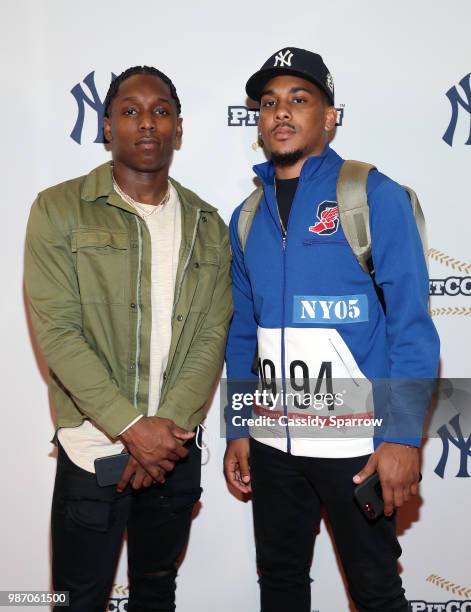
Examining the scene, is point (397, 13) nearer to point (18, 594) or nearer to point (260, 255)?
point (260, 255)

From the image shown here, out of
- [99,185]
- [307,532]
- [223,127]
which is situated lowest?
[307,532]

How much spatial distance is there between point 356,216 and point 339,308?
0.29 m

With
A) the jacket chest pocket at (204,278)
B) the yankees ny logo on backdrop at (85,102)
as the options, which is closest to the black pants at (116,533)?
the jacket chest pocket at (204,278)

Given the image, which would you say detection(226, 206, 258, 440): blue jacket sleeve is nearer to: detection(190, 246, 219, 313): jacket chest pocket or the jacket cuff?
detection(190, 246, 219, 313): jacket chest pocket

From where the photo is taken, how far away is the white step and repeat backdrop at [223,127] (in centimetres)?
251

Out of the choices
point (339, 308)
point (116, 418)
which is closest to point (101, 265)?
point (116, 418)

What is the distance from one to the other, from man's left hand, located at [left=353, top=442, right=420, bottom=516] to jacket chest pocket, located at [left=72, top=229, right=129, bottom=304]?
2.97ft

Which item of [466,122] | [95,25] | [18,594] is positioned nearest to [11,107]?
[95,25]

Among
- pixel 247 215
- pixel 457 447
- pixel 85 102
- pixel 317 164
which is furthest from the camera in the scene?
pixel 457 447

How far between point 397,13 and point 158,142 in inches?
46.6

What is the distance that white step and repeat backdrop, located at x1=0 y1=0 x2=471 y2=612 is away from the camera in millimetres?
2512

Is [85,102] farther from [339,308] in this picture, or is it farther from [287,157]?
[339,308]

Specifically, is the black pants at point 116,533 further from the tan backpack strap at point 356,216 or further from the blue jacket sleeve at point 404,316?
the tan backpack strap at point 356,216

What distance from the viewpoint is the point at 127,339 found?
2.01m
